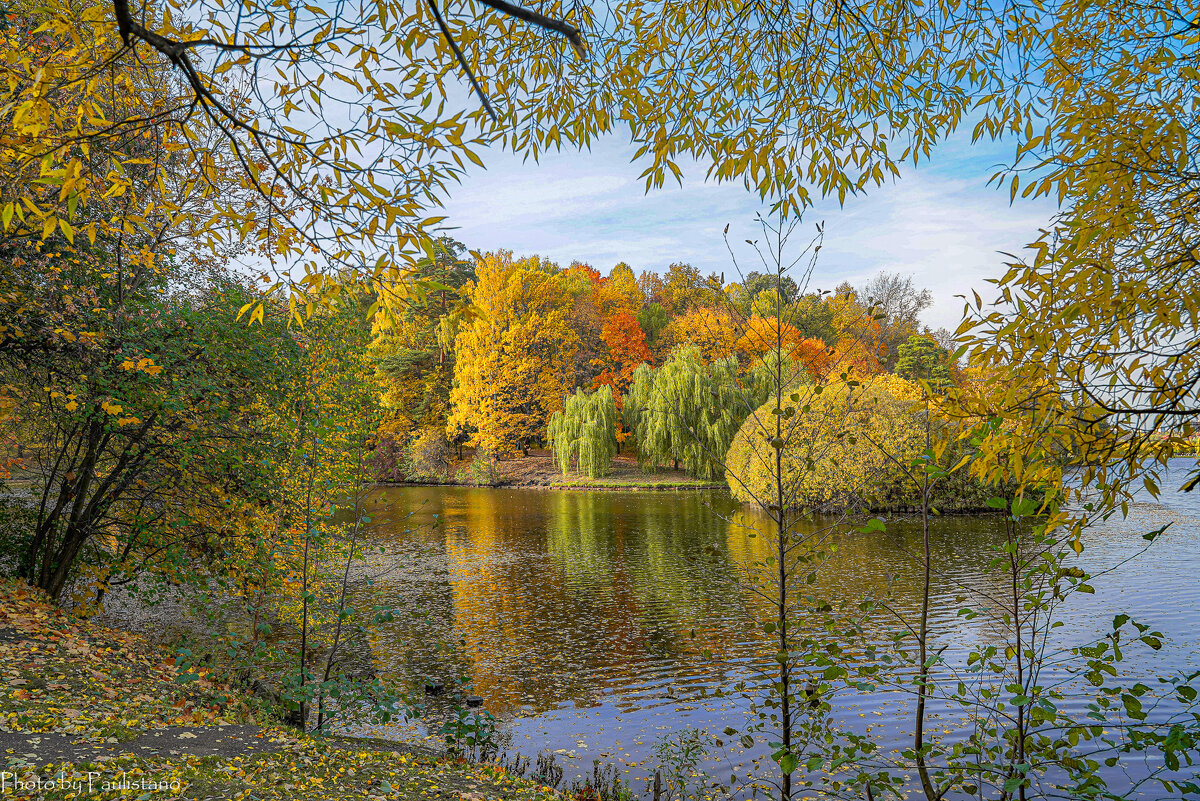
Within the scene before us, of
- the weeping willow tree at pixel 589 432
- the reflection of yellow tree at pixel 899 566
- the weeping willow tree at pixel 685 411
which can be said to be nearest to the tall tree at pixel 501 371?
the weeping willow tree at pixel 589 432

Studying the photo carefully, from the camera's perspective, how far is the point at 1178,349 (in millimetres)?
2295

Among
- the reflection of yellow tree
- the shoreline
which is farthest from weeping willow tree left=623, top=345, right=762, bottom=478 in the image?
the reflection of yellow tree

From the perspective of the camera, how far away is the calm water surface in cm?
655

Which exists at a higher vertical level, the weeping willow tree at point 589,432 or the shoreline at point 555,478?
the weeping willow tree at point 589,432

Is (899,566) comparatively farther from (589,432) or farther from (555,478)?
(555,478)

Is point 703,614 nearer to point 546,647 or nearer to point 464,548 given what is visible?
point 546,647

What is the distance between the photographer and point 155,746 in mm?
3695

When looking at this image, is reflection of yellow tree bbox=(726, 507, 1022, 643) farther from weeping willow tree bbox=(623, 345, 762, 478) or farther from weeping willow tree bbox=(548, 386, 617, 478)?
weeping willow tree bbox=(548, 386, 617, 478)

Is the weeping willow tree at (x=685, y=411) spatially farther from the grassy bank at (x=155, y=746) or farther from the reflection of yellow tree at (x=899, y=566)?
the grassy bank at (x=155, y=746)

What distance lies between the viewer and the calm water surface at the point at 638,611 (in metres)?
6.55

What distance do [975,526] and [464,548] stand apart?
12.8 metres

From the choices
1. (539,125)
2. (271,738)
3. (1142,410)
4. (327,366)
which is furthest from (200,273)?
(1142,410)

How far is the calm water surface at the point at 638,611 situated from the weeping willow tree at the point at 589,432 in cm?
896

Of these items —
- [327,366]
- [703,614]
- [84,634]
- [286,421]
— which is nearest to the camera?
[84,634]
